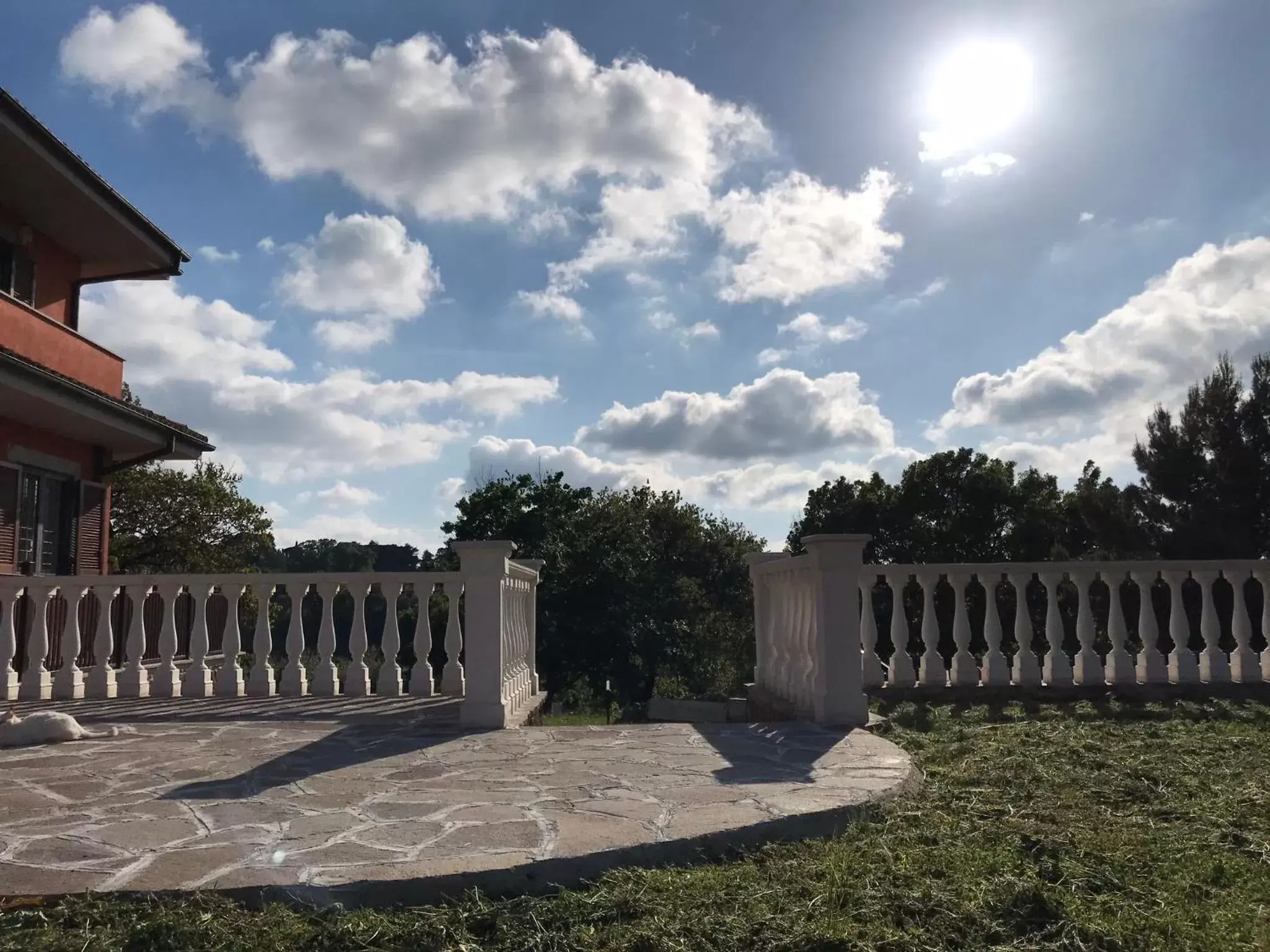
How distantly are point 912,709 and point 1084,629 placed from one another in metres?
1.76

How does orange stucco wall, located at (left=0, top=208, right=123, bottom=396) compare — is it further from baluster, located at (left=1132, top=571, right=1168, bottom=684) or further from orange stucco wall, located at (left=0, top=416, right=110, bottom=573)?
baluster, located at (left=1132, top=571, right=1168, bottom=684)

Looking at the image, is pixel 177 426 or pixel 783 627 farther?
pixel 177 426

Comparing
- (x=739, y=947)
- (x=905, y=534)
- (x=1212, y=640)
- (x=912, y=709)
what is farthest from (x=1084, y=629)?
(x=905, y=534)

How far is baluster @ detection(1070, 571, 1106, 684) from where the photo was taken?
7262 mm

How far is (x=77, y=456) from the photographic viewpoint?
12.2 meters

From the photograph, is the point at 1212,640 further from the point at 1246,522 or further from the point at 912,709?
the point at 1246,522

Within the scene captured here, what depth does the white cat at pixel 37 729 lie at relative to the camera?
5.43 metres

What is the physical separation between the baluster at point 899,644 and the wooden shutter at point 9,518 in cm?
933

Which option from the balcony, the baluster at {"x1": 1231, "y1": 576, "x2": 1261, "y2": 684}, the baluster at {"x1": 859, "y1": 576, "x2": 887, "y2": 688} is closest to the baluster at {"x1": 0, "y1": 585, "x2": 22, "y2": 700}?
the balcony

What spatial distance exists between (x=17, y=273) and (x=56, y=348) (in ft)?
4.01

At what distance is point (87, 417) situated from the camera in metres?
10.3

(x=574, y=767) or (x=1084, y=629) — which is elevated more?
(x=1084, y=629)

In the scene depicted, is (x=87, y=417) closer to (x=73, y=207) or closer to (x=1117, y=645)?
(x=73, y=207)

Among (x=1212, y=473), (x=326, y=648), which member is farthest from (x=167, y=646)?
(x=1212, y=473)
